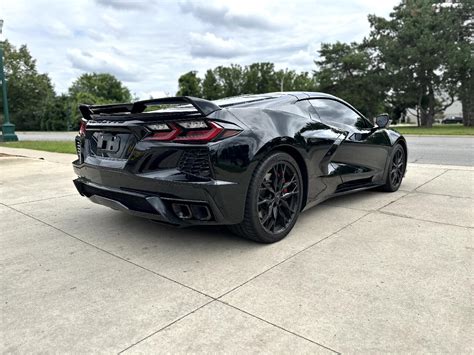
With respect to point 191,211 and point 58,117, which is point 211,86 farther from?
point 191,211

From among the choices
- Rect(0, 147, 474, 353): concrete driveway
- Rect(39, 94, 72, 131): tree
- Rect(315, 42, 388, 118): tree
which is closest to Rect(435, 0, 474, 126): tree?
Rect(315, 42, 388, 118): tree

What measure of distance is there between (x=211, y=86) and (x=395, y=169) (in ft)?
190

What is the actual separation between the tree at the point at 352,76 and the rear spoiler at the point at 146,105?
3923cm

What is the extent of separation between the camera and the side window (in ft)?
12.7

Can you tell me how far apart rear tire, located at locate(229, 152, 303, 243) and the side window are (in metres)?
0.91

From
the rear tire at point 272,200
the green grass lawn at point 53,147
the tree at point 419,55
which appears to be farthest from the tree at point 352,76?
the rear tire at point 272,200

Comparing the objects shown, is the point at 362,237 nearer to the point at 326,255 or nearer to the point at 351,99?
the point at 326,255

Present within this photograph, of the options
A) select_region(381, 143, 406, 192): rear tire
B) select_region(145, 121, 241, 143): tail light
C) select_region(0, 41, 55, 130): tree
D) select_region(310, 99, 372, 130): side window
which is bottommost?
select_region(381, 143, 406, 192): rear tire

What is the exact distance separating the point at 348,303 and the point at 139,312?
1.21 m

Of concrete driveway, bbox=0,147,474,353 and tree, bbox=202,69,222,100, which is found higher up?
tree, bbox=202,69,222,100

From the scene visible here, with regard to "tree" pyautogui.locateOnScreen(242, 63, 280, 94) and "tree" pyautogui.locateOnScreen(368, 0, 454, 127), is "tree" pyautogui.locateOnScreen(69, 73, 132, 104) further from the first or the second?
"tree" pyautogui.locateOnScreen(368, 0, 454, 127)

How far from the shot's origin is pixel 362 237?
3258mm

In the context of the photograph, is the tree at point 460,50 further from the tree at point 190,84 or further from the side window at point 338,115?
→ the tree at point 190,84

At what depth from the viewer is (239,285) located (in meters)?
2.41
